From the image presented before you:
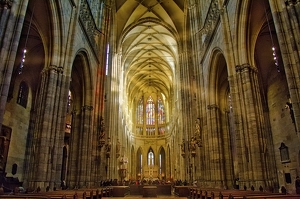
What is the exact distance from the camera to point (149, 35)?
1395 inches

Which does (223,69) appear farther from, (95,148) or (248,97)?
(95,148)

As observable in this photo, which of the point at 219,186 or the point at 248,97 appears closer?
the point at 248,97

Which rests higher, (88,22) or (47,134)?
(88,22)

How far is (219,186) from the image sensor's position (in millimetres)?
15391

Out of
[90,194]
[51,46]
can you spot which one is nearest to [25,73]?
[51,46]

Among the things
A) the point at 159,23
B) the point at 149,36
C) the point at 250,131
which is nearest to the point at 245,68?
the point at 250,131

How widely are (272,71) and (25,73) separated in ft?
62.0

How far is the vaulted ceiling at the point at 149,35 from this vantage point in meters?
30.0

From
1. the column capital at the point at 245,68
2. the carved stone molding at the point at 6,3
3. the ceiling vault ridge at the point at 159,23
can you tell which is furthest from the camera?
the ceiling vault ridge at the point at 159,23

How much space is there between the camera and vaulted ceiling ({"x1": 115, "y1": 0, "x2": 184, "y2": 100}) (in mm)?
29995

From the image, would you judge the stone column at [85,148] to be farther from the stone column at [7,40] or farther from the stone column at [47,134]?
the stone column at [7,40]

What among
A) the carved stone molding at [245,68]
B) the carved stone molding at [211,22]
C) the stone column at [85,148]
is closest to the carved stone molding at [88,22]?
the stone column at [85,148]

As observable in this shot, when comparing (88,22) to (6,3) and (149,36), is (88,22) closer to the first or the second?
(6,3)

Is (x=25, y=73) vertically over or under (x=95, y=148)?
over
